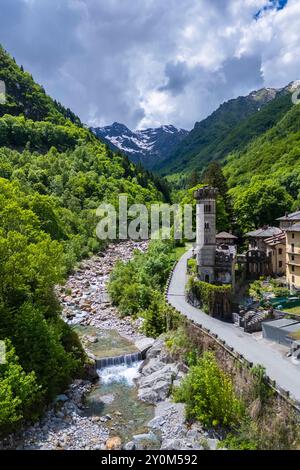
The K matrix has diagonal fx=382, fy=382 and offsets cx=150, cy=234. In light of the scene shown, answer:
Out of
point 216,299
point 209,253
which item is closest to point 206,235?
point 209,253

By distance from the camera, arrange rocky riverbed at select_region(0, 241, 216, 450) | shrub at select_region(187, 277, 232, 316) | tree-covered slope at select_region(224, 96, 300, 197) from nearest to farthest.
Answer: rocky riverbed at select_region(0, 241, 216, 450) → shrub at select_region(187, 277, 232, 316) → tree-covered slope at select_region(224, 96, 300, 197)

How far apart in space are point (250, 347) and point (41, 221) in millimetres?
43299

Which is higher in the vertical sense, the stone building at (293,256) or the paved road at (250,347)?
the stone building at (293,256)

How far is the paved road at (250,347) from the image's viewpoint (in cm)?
2311

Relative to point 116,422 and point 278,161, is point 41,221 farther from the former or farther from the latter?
point 278,161

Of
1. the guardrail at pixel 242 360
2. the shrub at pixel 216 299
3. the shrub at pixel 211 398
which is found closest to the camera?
the guardrail at pixel 242 360

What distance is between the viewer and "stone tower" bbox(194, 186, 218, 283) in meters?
38.8

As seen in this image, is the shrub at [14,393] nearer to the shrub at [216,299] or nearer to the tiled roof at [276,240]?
the shrub at [216,299]

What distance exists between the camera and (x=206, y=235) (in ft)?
128

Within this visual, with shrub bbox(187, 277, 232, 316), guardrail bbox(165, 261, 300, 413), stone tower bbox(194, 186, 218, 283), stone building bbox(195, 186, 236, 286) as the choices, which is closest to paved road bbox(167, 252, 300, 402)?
guardrail bbox(165, 261, 300, 413)

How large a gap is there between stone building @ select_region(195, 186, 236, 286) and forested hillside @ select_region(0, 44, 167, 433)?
1444 centimetres

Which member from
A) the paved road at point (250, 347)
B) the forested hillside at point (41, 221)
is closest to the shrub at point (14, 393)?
the forested hillside at point (41, 221)

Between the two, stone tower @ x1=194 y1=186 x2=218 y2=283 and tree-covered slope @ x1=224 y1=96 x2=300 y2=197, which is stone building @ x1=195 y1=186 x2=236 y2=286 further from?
tree-covered slope @ x1=224 y1=96 x2=300 y2=197

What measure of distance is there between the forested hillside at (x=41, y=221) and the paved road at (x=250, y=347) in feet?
35.7
